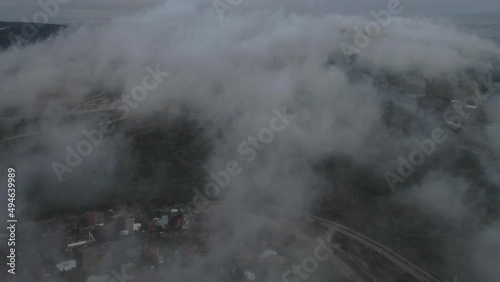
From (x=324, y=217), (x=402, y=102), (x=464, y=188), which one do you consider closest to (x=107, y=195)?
(x=324, y=217)

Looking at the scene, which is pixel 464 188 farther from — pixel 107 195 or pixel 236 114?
pixel 107 195

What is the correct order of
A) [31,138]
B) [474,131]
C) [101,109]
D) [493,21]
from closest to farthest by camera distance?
1. [31,138]
2. [474,131]
3. [101,109]
4. [493,21]

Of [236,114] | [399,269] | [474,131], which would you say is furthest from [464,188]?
[236,114]

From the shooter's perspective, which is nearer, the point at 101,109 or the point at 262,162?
the point at 262,162

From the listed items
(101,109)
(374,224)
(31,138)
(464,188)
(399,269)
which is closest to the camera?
(399,269)

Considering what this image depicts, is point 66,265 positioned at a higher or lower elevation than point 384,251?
higher

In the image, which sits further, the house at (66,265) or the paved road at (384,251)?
the paved road at (384,251)

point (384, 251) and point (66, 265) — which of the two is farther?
point (384, 251)

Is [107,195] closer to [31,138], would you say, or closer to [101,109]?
[31,138]

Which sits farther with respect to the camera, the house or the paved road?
the paved road

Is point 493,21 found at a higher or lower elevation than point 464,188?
higher

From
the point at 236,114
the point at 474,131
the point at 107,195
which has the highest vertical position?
the point at 236,114
